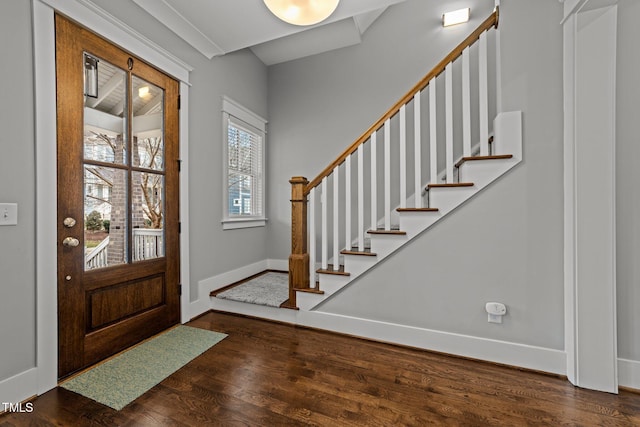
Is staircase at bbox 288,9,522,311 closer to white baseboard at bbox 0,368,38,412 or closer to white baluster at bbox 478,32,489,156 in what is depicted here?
white baluster at bbox 478,32,489,156

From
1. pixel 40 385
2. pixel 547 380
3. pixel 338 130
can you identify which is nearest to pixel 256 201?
pixel 338 130

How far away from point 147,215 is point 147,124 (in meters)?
0.76

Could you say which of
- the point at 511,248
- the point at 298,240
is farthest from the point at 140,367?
the point at 511,248

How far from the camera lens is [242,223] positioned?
3.55 metres

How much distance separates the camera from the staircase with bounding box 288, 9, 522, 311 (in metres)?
2.03

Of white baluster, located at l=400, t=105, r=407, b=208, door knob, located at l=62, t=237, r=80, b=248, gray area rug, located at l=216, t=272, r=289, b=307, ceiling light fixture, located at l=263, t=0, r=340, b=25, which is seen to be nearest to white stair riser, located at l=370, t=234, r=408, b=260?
white baluster, located at l=400, t=105, r=407, b=208

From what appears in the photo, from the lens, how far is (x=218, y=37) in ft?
8.51

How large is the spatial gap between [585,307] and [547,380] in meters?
0.54

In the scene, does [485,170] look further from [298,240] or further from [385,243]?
[298,240]

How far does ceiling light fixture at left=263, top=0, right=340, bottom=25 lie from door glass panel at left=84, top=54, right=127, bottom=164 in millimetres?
1276

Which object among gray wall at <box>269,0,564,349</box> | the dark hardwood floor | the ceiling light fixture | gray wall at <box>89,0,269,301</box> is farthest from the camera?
gray wall at <box>89,0,269,301</box>

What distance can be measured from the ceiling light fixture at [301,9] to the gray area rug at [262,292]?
7.65ft

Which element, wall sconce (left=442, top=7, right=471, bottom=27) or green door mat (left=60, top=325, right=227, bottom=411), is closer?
green door mat (left=60, top=325, right=227, bottom=411)

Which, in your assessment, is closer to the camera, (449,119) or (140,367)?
(140,367)
